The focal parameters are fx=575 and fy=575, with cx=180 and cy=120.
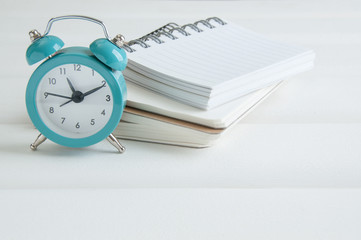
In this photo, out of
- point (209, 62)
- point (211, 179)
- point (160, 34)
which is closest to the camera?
point (211, 179)

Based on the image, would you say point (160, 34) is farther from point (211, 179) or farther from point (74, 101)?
point (211, 179)

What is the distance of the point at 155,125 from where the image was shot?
126cm

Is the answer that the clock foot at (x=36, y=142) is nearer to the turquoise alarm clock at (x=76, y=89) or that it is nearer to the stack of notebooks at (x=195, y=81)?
the turquoise alarm clock at (x=76, y=89)

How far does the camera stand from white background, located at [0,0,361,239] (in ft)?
3.30

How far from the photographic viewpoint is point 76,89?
121cm

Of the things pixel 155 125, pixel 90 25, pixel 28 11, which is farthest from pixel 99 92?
pixel 28 11

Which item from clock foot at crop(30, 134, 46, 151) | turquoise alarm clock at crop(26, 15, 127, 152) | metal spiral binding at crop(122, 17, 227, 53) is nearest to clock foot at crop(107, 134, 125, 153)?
turquoise alarm clock at crop(26, 15, 127, 152)

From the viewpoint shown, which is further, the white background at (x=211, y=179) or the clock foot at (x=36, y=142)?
the clock foot at (x=36, y=142)

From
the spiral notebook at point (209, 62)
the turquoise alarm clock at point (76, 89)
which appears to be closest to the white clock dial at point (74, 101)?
the turquoise alarm clock at point (76, 89)

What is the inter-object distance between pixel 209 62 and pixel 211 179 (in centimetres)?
36

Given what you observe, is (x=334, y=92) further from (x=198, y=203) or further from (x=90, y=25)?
(x=90, y=25)

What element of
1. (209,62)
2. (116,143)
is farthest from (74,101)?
(209,62)

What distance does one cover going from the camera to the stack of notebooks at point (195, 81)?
4.08 feet

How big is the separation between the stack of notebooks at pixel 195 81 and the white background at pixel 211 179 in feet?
0.15
